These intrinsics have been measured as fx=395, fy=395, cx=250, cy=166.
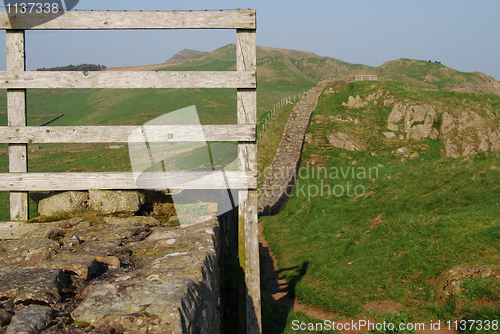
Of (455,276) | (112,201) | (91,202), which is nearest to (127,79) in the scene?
(112,201)

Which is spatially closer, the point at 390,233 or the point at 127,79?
the point at 127,79

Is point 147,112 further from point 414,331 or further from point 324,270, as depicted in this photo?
point 414,331

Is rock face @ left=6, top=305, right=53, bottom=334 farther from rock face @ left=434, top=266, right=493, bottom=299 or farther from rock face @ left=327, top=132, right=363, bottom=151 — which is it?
rock face @ left=327, top=132, right=363, bottom=151

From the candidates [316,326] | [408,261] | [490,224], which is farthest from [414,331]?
[490,224]

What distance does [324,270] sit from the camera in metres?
11.1

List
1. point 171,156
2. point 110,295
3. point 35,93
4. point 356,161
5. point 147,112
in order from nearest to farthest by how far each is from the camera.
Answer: point 110,295 → point 356,161 → point 171,156 → point 147,112 → point 35,93

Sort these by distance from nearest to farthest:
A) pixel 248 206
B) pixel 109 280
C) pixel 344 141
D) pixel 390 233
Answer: pixel 109 280 → pixel 248 206 → pixel 390 233 → pixel 344 141

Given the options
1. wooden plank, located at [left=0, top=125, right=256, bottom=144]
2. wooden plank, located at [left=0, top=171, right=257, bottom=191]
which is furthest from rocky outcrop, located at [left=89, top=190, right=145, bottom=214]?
wooden plank, located at [left=0, top=125, right=256, bottom=144]

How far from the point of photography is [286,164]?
2523 cm

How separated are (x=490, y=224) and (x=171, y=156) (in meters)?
23.4

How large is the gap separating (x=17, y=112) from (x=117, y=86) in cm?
134

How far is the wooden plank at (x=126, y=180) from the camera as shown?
5.16 meters

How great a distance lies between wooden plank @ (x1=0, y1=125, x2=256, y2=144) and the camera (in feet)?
16.8

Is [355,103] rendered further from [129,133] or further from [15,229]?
[15,229]
